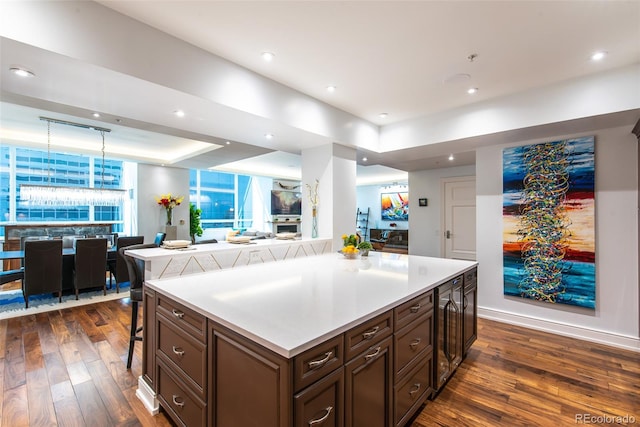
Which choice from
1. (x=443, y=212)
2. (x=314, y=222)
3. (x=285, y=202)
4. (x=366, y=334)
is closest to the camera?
(x=366, y=334)

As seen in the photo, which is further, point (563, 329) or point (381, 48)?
point (563, 329)

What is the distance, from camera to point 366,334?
4.72 ft

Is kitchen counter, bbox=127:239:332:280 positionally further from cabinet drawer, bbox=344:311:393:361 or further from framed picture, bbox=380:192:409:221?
framed picture, bbox=380:192:409:221

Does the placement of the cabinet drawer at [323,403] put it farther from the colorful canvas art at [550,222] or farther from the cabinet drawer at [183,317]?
the colorful canvas art at [550,222]

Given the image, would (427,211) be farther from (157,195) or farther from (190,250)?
(157,195)

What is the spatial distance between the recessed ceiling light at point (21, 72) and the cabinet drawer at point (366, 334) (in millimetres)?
2508

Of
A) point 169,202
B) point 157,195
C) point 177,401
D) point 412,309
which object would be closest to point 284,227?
point 169,202

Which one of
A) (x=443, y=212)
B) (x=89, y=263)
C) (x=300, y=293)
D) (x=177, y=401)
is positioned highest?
(x=443, y=212)

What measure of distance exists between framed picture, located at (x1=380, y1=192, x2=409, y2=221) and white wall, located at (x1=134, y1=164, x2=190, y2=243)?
734cm

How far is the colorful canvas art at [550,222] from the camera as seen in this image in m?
3.19

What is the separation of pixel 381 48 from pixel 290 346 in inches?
89.3

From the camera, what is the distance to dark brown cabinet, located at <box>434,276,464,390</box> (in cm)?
214

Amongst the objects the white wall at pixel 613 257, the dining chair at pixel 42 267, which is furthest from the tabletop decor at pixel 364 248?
the dining chair at pixel 42 267

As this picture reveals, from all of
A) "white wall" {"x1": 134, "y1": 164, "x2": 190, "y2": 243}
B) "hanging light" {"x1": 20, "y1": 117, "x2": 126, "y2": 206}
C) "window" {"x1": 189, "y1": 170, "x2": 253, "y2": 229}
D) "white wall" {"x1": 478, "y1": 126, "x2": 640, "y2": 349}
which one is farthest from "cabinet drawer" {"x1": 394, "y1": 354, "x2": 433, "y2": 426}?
"window" {"x1": 189, "y1": 170, "x2": 253, "y2": 229}
